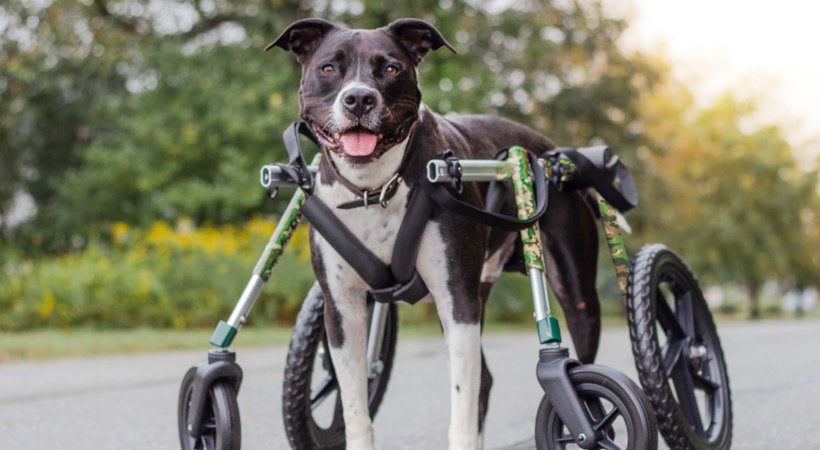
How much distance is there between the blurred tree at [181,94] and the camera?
16.5m

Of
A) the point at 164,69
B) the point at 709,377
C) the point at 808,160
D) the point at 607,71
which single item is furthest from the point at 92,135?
the point at 808,160

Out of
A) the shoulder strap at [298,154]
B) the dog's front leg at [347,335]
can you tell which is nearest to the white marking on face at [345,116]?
the shoulder strap at [298,154]

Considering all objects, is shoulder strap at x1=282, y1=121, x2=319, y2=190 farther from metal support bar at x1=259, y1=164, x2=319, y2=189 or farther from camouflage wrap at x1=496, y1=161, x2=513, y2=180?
camouflage wrap at x1=496, y1=161, x2=513, y2=180

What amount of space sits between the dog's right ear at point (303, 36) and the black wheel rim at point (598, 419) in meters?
1.46

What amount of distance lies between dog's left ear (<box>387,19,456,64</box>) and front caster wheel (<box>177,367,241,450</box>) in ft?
4.46

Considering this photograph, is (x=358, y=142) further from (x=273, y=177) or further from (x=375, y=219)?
(x=273, y=177)

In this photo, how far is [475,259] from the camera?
317 centimetres

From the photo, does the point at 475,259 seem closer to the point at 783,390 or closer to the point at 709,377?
the point at 709,377

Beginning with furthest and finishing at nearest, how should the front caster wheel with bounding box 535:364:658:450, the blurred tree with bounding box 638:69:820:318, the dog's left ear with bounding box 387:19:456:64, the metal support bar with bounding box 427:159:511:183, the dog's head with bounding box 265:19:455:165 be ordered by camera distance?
the blurred tree with bounding box 638:69:820:318 < the dog's left ear with bounding box 387:19:456:64 < the metal support bar with bounding box 427:159:511:183 < the dog's head with bounding box 265:19:455:165 < the front caster wheel with bounding box 535:364:658:450

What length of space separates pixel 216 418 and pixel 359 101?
1.24 metres

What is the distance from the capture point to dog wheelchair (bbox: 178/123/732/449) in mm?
2893

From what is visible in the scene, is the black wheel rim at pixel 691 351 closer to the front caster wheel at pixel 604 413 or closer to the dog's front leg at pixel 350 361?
the front caster wheel at pixel 604 413

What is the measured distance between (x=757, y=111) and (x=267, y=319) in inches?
1316

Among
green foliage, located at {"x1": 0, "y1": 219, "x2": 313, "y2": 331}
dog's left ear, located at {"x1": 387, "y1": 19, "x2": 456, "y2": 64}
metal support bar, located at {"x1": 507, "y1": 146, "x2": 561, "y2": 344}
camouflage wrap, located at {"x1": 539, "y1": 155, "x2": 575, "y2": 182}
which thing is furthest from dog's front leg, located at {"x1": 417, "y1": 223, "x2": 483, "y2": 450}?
green foliage, located at {"x1": 0, "y1": 219, "x2": 313, "y2": 331}
